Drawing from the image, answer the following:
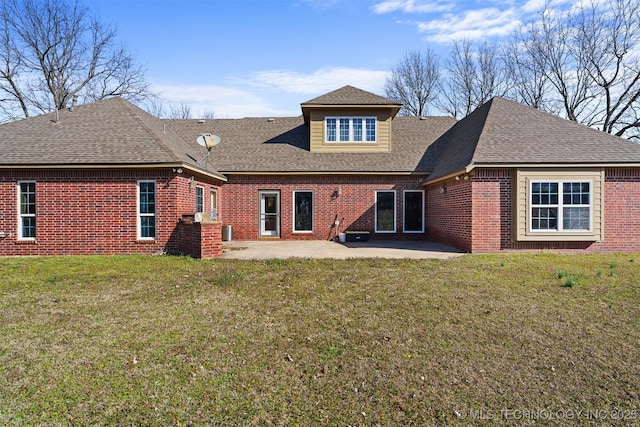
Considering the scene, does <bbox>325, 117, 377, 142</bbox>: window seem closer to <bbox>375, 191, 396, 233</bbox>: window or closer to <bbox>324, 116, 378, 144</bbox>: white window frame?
<bbox>324, 116, 378, 144</bbox>: white window frame

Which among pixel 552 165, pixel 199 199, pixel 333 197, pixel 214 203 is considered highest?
pixel 552 165

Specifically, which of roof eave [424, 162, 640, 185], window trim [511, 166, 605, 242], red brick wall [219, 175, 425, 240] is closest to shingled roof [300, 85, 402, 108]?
red brick wall [219, 175, 425, 240]

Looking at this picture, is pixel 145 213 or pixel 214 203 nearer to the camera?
pixel 145 213

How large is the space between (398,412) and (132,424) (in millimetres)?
2139

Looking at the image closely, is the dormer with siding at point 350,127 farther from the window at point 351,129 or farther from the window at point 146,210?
the window at point 146,210

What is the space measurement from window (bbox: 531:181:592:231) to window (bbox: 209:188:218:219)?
36.1 feet

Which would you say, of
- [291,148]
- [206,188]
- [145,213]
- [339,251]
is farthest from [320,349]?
[291,148]

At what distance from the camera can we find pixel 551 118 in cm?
1284

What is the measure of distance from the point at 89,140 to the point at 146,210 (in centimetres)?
323

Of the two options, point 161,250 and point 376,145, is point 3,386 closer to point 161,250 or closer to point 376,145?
point 161,250

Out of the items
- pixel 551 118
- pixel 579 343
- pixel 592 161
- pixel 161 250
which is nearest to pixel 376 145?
pixel 551 118

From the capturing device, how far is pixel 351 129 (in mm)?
15797

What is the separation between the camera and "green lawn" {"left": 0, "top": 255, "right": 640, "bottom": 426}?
9.79 ft

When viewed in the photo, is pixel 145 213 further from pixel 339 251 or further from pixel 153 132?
pixel 339 251
